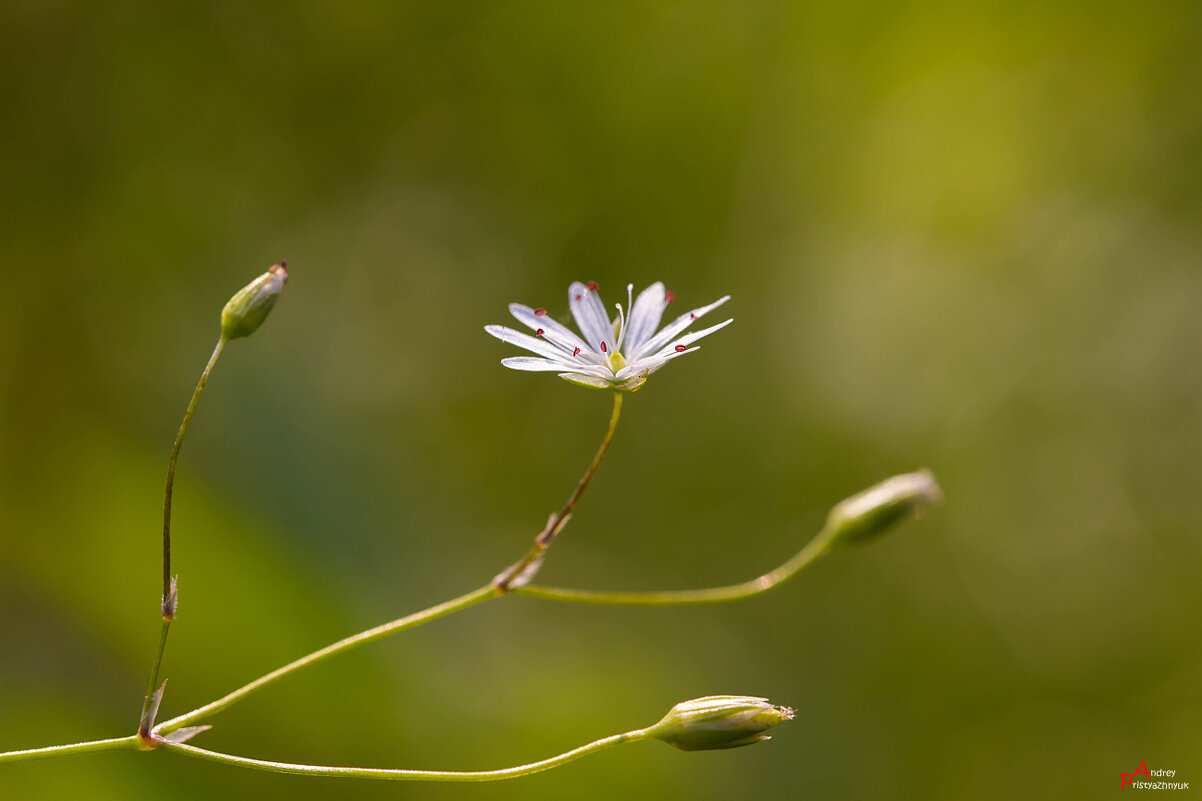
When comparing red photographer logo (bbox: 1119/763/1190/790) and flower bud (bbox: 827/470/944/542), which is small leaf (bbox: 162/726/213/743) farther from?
red photographer logo (bbox: 1119/763/1190/790)

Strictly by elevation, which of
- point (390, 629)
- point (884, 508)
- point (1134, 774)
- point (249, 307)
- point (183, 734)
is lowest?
point (183, 734)

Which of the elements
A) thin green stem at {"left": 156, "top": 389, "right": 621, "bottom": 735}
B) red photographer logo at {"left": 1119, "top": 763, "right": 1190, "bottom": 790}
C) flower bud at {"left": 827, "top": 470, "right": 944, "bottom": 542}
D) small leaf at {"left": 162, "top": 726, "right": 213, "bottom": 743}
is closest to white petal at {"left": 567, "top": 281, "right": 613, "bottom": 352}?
thin green stem at {"left": 156, "top": 389, "right": 621, "bottom": 735}

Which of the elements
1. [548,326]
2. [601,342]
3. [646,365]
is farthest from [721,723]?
[548,326]

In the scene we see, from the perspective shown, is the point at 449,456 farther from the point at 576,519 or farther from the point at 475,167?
the point at 475,167

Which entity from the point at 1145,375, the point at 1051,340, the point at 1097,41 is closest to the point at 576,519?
the point at 1051,340

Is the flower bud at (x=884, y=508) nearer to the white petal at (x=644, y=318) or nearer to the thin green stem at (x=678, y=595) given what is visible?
the thin green stem at (x=678, y=595)

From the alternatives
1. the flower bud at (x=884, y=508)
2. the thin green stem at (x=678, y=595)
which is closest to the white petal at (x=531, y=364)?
the thin green stem at (x=678, y=595)

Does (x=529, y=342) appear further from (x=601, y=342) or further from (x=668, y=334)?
(x=668, y=334)
